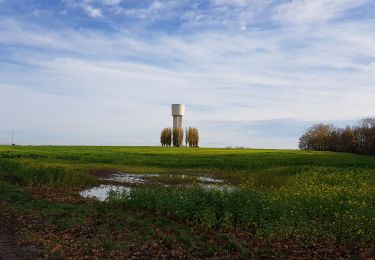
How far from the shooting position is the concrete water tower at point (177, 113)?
110 m

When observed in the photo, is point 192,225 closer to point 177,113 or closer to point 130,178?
point 130,178

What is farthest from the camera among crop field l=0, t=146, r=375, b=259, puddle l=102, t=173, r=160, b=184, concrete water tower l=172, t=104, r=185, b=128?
Result: concrete water tower l=172, t=104, r=185, b=128

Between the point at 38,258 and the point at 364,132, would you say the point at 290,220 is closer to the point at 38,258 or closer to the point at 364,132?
the point at 38,258

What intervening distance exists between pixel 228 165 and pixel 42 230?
3078cm

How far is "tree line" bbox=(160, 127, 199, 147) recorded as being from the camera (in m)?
112

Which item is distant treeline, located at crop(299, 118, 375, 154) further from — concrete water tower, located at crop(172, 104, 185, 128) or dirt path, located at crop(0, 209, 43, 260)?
dirt path, located at crop(0, 209, 43, 260)

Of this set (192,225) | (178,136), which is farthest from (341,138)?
(192,225)

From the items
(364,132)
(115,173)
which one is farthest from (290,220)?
(364,132)

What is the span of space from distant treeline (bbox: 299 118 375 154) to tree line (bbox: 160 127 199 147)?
2726 centimetres

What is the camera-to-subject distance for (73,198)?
65.3ft

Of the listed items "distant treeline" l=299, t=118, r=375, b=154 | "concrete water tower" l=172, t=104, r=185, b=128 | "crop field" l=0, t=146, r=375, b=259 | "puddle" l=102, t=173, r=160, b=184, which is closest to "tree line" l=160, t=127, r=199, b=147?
"concrete water tower" l=172, t=104, r=185, b=128

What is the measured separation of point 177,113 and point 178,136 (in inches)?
231

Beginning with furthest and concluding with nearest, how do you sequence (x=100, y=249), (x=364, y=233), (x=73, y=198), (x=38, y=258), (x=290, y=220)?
(x=73, y=198) → (x=290, y=220) → (x=364, y=233) → (x=100, y=249) → (x=38, y=258)

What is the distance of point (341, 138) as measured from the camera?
9269 centimetres
